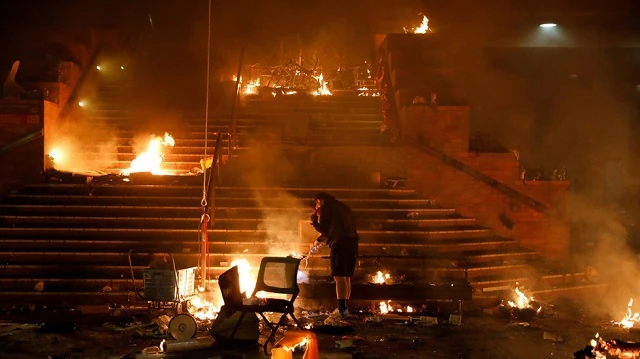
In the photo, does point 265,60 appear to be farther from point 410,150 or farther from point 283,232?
point 283,232

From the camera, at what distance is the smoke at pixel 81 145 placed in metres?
14.2

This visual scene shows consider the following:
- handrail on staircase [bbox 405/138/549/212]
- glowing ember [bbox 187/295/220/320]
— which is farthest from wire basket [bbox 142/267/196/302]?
handrail on staircase [bbox 405/138/549/212]

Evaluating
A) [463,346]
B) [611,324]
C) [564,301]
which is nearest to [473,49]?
[564,301]

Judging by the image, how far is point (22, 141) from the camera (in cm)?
1312

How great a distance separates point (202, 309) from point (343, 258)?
2358 mm

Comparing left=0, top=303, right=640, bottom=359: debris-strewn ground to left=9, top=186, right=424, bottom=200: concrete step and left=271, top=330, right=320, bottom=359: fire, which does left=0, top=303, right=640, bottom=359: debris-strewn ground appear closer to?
left=271, top=330, right=320, bottom=359: fire

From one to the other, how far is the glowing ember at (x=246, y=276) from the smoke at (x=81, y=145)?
225 inches

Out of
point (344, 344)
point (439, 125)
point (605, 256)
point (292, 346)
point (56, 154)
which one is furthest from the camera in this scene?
point (439, 125)

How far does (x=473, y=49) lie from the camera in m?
17.3

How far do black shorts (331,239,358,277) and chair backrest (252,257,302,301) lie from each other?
5.11 feet

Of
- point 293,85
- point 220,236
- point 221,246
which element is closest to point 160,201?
point 220,236

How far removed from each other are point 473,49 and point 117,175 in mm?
10428

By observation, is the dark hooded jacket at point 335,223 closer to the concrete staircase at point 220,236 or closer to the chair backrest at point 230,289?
the concrete staircase at point 220,236

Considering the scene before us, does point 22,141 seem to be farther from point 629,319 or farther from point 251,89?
point 629,319
